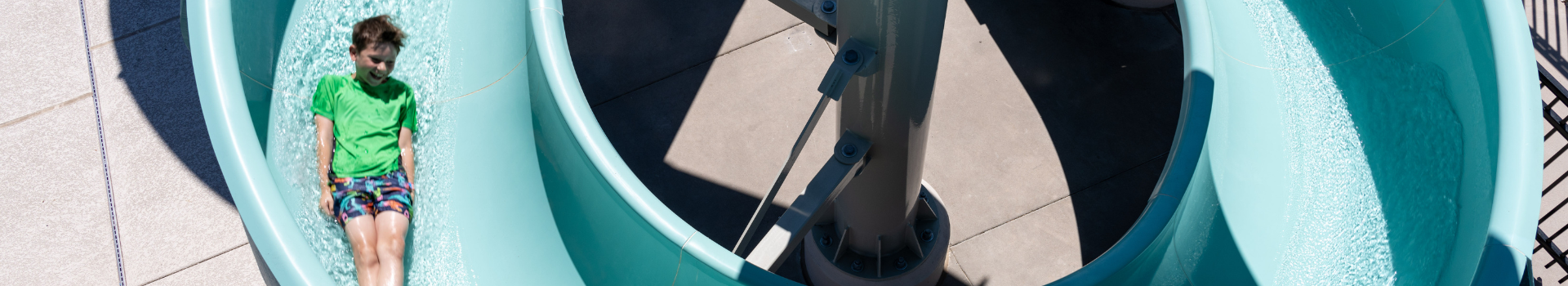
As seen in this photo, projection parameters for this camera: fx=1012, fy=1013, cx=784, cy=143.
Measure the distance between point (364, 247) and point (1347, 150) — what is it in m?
3.98

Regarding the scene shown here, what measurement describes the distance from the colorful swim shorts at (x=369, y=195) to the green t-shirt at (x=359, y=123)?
37 millimetres

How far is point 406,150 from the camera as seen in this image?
4.05 meters

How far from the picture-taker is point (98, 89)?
5.64 m

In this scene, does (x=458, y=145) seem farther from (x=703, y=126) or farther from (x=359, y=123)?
(x=703, y=126)

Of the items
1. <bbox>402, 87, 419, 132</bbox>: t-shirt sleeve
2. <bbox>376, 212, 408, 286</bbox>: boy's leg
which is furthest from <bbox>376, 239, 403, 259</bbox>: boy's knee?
<bbox>402, 87, 419, 132</bbox>: t-shirt sleeve

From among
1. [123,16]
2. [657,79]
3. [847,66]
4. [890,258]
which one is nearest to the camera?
[847,66]

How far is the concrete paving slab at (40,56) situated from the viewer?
18.5 feet

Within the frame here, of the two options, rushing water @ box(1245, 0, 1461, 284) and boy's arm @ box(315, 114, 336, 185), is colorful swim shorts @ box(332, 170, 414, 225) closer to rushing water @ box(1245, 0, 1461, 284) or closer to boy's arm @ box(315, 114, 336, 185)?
boy's arm @ box(315, 114, 336, 185)

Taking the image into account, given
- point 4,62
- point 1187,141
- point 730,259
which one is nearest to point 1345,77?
point 1187,141

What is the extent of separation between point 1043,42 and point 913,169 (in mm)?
2186

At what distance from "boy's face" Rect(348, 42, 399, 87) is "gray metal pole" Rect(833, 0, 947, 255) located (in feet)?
5.76

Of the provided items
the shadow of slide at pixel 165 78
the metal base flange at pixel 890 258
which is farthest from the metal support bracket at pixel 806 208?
the shadow of slide at pixel 165 78

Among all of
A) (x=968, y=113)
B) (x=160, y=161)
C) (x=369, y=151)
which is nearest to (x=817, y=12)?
(x=369, y=151)

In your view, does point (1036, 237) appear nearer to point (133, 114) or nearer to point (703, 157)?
point (703, 157)
